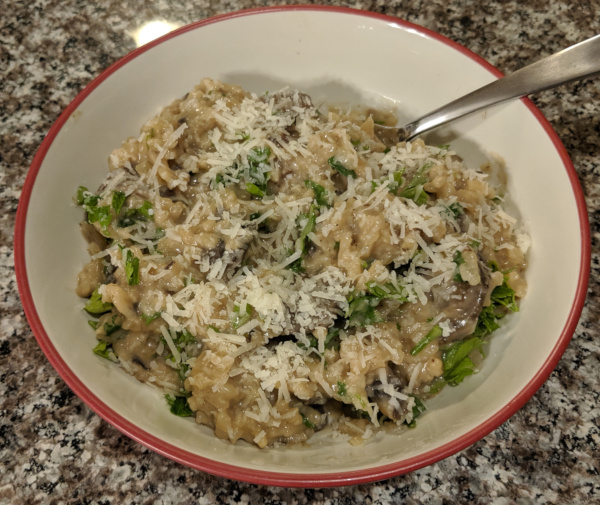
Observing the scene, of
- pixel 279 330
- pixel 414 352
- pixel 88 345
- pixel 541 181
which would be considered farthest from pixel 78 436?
pixel 541 181

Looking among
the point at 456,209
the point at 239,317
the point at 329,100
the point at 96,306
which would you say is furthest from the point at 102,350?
the point at 329,100

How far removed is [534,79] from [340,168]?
3.17 feet

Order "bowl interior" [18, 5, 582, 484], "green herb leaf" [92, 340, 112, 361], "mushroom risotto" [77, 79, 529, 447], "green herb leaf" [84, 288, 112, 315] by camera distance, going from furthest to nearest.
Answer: "green herb leaf" [84, 288, 112, 315]
"green herb leaf" [92, 340, 112, 361]
"mushroom risotto" [77, 79, 529, 447]
"bowl interior" [18, 5, 582, 484]

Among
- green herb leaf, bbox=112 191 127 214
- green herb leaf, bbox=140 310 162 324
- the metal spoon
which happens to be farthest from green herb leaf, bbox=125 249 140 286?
the metal spoon

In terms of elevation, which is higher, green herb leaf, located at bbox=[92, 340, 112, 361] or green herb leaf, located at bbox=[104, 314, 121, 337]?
green herb leaf, located at bbox=[104, 314, 121, 337]

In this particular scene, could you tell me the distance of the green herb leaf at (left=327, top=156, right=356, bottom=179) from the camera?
7.68ft

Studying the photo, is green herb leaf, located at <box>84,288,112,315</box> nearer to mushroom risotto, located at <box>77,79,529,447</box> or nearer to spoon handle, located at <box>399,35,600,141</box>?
mushroom risotto, located at <box>77,79,529,447</box>

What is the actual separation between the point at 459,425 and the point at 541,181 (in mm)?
1198

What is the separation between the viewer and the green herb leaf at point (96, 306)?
2.20m

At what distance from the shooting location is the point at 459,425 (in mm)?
1850

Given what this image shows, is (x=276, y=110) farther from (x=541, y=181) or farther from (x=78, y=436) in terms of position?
(x=78, y=436)

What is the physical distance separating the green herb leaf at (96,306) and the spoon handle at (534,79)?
1.84 m

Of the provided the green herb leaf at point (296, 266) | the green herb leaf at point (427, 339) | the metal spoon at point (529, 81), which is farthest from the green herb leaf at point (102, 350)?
the metal spoon at point (529, 81)

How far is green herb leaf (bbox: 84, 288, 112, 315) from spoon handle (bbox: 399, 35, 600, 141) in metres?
1.84
